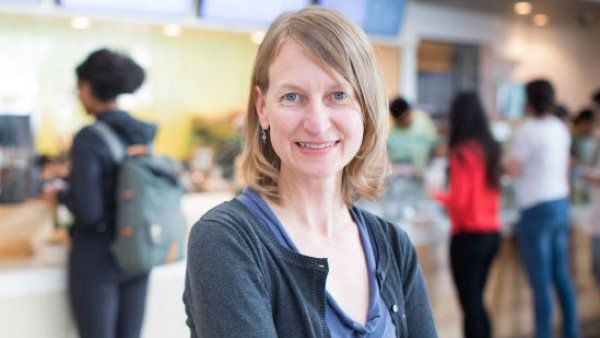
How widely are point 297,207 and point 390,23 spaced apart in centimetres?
236

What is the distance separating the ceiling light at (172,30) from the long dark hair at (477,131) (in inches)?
107

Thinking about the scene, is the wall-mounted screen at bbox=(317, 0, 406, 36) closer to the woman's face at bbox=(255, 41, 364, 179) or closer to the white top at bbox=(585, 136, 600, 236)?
the white top at bbox=(585, 136, 600, 236)

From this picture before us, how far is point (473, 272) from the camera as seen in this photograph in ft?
11.1

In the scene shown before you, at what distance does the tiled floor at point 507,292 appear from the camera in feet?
12.4

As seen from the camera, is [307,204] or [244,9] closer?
[307,204]

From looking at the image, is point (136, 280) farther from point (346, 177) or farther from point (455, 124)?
point (455, 124)

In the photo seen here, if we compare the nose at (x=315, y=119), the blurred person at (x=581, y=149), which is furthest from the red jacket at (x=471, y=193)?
the nose at (x=315, y=119)

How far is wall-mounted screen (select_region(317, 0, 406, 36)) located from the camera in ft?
10.3

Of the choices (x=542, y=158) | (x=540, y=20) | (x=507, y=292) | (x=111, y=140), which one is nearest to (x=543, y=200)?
(x=542, y=158)

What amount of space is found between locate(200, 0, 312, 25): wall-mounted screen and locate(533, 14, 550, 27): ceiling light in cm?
354

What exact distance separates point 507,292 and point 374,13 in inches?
75.9

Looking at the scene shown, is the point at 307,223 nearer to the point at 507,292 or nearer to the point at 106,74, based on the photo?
the point at 106,74

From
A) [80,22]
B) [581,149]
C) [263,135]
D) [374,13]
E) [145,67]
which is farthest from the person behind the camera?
[145,67]

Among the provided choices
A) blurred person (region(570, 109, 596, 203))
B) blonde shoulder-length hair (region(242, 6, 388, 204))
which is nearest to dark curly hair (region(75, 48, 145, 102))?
blonde shoulder-length hair (region(242, 6, 388, 204))
